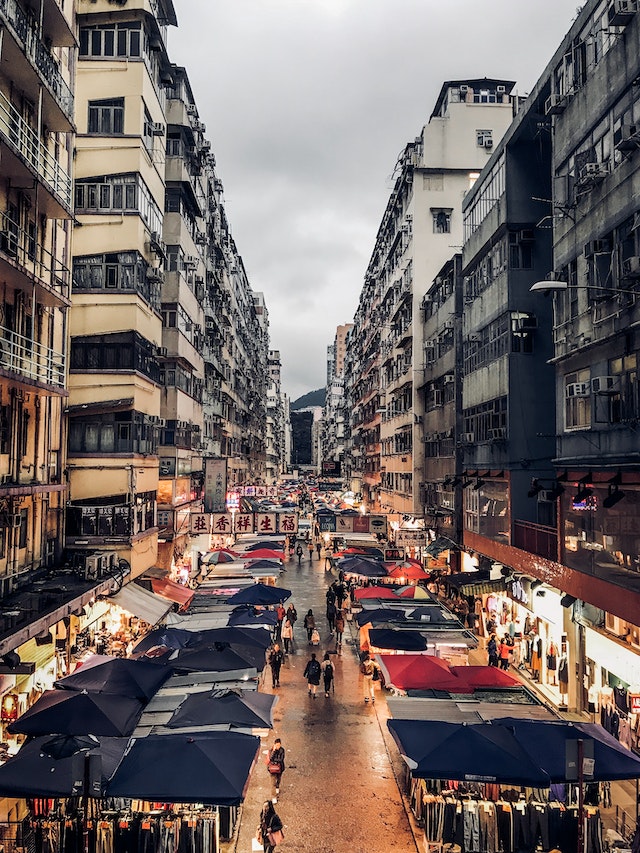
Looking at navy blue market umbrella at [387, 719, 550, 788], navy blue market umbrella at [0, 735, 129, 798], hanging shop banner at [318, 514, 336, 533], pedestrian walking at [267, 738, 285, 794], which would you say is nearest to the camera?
navy blue market umbrella at [0, 735, 129, 798]

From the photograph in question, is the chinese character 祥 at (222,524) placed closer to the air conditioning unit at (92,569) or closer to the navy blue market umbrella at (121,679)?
the air conditioning unit at (92,569)

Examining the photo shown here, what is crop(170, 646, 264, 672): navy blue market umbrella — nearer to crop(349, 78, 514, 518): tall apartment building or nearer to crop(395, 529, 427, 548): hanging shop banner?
crop(395, 529, 427, 548): hanging shop banner

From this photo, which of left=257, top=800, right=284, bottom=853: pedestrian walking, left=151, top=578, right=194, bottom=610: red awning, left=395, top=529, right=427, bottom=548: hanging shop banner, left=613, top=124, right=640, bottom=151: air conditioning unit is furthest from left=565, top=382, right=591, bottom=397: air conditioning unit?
left=395, top=529, right=427, bottom=548: hanging shop banner

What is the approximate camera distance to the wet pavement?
15.0m

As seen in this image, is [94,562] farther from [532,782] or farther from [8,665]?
[532,782]

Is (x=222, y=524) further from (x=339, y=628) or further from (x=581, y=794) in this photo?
(x=581, y=794)

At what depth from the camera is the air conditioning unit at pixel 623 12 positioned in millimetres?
18703

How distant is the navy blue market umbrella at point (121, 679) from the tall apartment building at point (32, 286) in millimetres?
1556

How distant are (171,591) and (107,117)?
19855 mm

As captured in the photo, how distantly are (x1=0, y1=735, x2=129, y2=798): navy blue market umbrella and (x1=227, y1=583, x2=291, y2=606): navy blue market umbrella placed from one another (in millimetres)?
15824

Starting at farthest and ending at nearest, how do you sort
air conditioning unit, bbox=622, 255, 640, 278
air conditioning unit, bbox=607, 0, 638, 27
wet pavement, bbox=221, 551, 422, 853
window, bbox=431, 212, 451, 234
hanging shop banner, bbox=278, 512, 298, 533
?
window, bbox=431, 212, 451, 234 < hanging shop banner, bbox=278, 512, 298, 533 < air conditioning unit, bbox=607, 0, 638, 27 < air conditioning unit, bbox=622, 255, 640, 278 < wet pavement, bbox=221, 551, 422, 853

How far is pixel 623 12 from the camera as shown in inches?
740

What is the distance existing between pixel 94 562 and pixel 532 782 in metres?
16.1

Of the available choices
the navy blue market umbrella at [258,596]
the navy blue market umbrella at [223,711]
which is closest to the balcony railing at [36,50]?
the navy blue market umbrella at [223,711]
